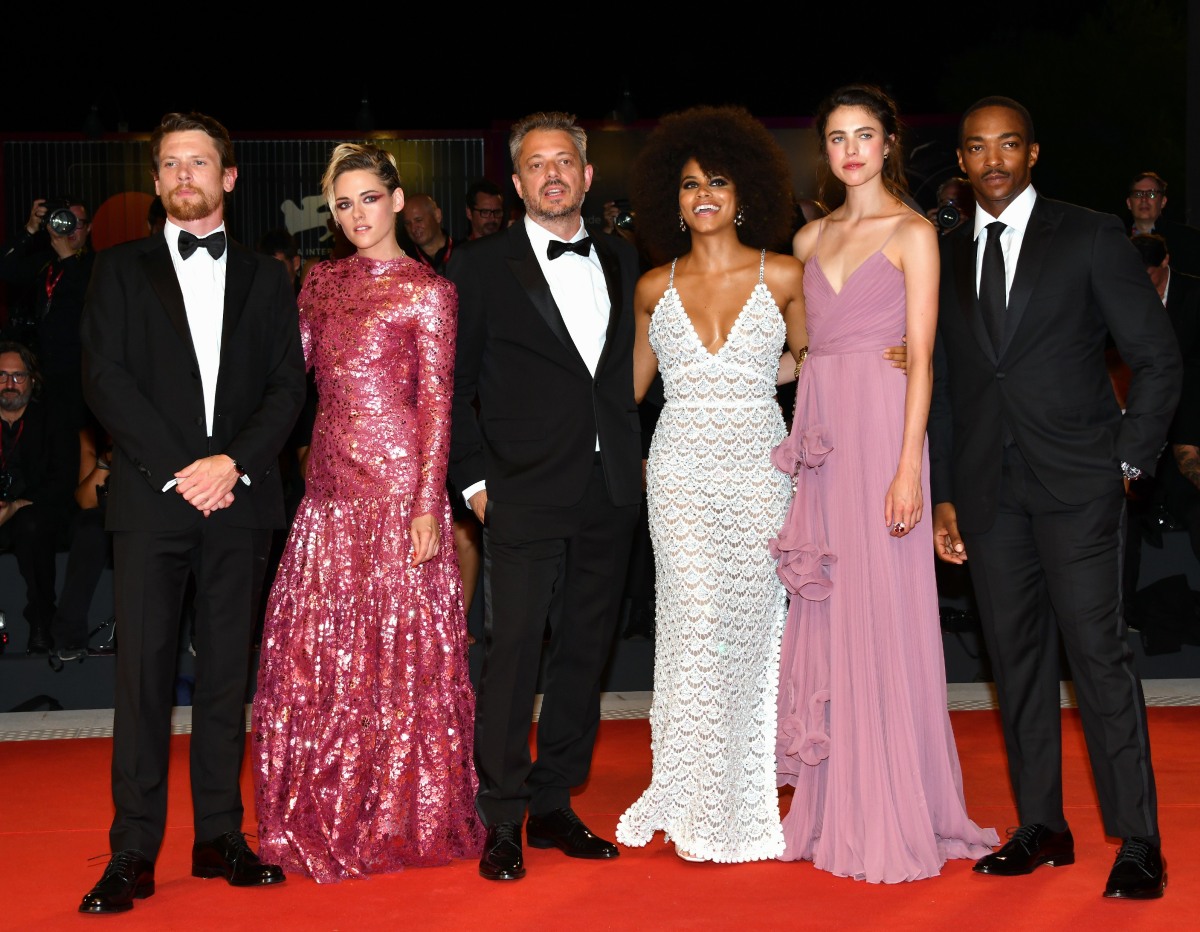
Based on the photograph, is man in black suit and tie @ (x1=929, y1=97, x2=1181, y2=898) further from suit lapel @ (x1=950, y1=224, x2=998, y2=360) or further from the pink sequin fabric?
the pink sequin fabric

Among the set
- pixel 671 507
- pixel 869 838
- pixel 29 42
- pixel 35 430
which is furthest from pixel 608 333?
pixel 29 42

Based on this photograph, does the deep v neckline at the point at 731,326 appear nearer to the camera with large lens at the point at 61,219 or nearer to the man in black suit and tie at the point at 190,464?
the man in black suit and tie at the point at 190,464

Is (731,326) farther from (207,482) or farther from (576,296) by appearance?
Answer: (207,482)

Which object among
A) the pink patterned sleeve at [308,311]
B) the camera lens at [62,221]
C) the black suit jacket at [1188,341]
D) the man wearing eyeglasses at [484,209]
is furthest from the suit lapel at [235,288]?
the black suit jacket at [1188,341]

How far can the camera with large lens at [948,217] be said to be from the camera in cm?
698

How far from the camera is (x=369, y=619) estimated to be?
13.3 ft

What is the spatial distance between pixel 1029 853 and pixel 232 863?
78.4 inches

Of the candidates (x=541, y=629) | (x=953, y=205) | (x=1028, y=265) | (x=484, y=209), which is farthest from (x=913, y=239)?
(x=484, y=209)

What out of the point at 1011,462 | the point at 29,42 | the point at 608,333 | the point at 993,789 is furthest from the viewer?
the point at 29,42

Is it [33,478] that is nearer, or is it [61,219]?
[33,478]

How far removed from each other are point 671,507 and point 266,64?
15717 mm

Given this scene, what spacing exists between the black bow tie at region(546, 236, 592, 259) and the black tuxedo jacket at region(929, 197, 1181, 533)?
1.00 metres

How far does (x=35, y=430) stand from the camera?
6941 millimetres

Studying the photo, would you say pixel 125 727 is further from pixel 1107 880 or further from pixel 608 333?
pixel 1107 880
